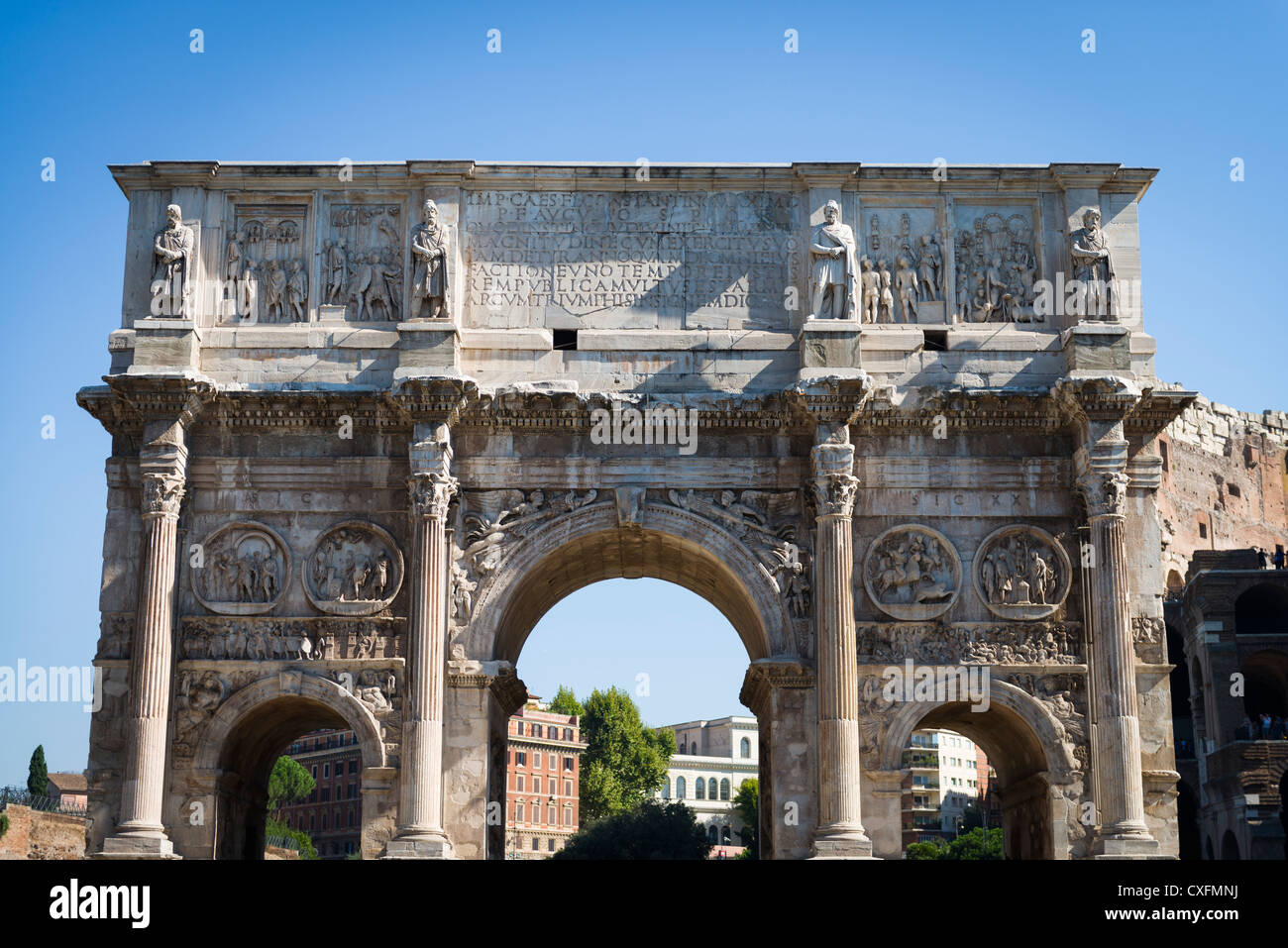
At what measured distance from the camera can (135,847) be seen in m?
21.5

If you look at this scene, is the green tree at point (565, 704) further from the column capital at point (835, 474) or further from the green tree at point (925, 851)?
the column capital at point (835, 474)

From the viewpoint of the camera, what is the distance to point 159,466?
75.4 ft

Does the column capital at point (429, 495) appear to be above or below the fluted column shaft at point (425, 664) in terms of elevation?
above

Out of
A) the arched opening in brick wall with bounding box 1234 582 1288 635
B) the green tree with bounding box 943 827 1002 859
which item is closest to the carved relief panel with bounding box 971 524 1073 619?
the arched opening in brick wall with bounding box 1234 582 1288 635

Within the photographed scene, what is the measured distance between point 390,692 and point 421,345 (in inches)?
198

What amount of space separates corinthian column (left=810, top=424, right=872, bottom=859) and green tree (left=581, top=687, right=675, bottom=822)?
62.8 m

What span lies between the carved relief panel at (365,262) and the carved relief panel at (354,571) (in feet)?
10.9

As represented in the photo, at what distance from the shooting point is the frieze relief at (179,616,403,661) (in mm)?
23203

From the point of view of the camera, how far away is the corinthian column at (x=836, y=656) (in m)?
21.9

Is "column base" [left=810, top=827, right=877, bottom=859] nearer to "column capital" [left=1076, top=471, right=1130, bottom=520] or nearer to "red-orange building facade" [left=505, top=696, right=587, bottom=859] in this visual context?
"column capital" [left=1076, top=471, right=1130, bottom=520]

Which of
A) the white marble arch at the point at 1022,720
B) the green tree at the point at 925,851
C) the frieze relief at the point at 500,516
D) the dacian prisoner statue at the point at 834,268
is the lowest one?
the green tree at the point at 925,851

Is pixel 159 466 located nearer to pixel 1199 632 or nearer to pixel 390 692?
pixel 390 692

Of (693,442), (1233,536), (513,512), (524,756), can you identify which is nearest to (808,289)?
(693,442)

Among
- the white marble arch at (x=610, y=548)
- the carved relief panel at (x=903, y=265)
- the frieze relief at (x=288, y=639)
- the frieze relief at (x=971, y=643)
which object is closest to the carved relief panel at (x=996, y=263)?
the carved relief panel at (x=903, y=265)
